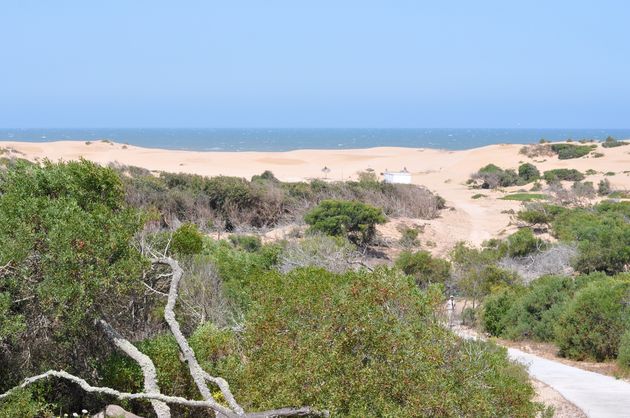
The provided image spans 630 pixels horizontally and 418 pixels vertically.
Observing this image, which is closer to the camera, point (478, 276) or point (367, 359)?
point (367, 359)

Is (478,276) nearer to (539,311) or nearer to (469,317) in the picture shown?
(469,317)

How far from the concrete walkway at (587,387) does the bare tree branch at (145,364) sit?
14.1 feet

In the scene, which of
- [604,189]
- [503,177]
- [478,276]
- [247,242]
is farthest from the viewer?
[503,177]

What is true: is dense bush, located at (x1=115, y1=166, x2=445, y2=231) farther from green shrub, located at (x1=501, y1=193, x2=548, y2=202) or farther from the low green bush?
green shrub, located at (x1=501, y1=193, x2=548, y2=202)

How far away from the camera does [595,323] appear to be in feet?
45.6

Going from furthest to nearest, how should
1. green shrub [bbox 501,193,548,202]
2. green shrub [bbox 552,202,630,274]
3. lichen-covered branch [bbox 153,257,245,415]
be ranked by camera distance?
green shrub [bbox 501,193,548,202], green shrub [bbox 552,202,630,274], lichen-covered branch [bbox 153,257,245,415]

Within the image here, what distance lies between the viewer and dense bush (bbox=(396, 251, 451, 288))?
19.3 m

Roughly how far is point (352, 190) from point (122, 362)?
23759 mm

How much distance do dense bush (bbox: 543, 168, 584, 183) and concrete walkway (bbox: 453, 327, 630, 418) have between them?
105 feet

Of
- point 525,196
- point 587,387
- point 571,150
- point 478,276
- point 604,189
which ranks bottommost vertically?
point 587,387

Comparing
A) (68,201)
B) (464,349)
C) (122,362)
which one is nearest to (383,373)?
(464,349)

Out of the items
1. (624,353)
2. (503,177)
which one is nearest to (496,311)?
(624,353)

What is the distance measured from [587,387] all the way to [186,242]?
7.02 meters

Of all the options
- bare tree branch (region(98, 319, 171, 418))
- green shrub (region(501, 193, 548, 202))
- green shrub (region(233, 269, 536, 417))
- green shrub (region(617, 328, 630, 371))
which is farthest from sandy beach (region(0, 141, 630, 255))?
green shrub (region(233, 269, 536, 417))
